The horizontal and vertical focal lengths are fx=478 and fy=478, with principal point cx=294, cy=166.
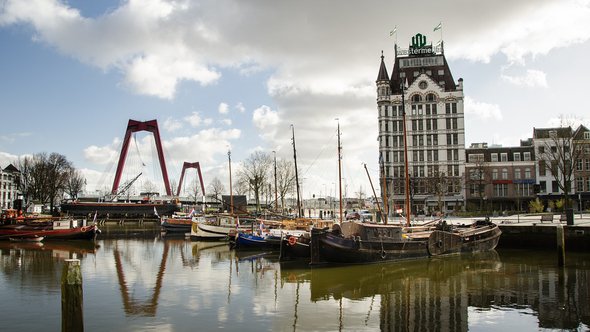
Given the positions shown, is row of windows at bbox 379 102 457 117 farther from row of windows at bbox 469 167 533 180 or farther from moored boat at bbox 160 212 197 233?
moored boat at bbox 160 212 197 233

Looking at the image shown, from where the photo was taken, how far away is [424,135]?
244 feet

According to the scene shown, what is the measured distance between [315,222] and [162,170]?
169ft

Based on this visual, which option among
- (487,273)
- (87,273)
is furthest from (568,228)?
(87,273)

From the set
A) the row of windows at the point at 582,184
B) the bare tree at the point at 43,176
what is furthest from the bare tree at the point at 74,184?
the row of windows at the point at 582,184

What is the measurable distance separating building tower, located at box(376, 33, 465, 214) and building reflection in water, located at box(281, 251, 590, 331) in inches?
1677

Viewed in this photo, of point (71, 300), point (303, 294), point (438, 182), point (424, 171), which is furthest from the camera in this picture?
point (424, 171)

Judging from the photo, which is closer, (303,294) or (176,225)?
(303,294)

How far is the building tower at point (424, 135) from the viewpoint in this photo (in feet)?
236

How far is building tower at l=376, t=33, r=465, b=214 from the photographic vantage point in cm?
7200

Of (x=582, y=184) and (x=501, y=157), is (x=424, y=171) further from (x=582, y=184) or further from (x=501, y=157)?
(x=582, y=184)

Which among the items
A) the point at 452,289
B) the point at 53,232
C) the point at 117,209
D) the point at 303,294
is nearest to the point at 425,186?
the point at 53,232

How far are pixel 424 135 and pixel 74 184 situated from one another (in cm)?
6936

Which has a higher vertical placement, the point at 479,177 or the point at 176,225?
the point at 479,177

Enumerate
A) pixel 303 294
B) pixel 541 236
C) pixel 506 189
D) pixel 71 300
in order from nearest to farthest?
pixel 71 300
pixel 303 294
pixel 541 236
pixel 506 189
